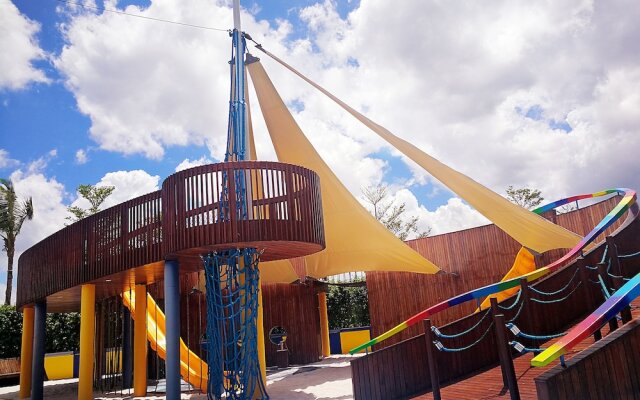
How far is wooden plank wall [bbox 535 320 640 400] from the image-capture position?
4.19 m

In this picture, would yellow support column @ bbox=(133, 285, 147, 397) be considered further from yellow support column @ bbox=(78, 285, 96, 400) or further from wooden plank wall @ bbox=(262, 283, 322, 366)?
wooden plank wall @ bbox=(262, 283, 322, 366)

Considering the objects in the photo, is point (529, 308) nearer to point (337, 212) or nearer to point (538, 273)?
point (538, 273)

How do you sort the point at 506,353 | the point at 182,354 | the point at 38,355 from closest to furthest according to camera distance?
the point at 506,353
the point at 182,354
the point at 38,355

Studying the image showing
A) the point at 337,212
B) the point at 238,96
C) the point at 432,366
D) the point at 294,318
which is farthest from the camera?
the point at 294,318

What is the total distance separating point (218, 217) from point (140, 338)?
16.2 feet

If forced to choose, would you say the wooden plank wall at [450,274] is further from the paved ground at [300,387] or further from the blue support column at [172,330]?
the blue support column at [172,330]

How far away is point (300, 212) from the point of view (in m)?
7.78

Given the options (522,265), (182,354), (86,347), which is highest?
(522,265)

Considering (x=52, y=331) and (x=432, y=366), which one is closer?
(x=432, y=366)

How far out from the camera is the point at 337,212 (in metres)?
11.7

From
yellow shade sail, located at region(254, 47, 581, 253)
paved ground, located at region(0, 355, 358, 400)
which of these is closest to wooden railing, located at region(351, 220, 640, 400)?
paved ground, located at region(0, 355, 358, 400)

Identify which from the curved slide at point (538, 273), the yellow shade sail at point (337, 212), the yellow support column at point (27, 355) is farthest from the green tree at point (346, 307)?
the curved slide at point (538, 273)

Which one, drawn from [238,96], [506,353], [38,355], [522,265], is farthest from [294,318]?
[506,353]

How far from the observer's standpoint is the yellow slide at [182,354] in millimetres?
10375
